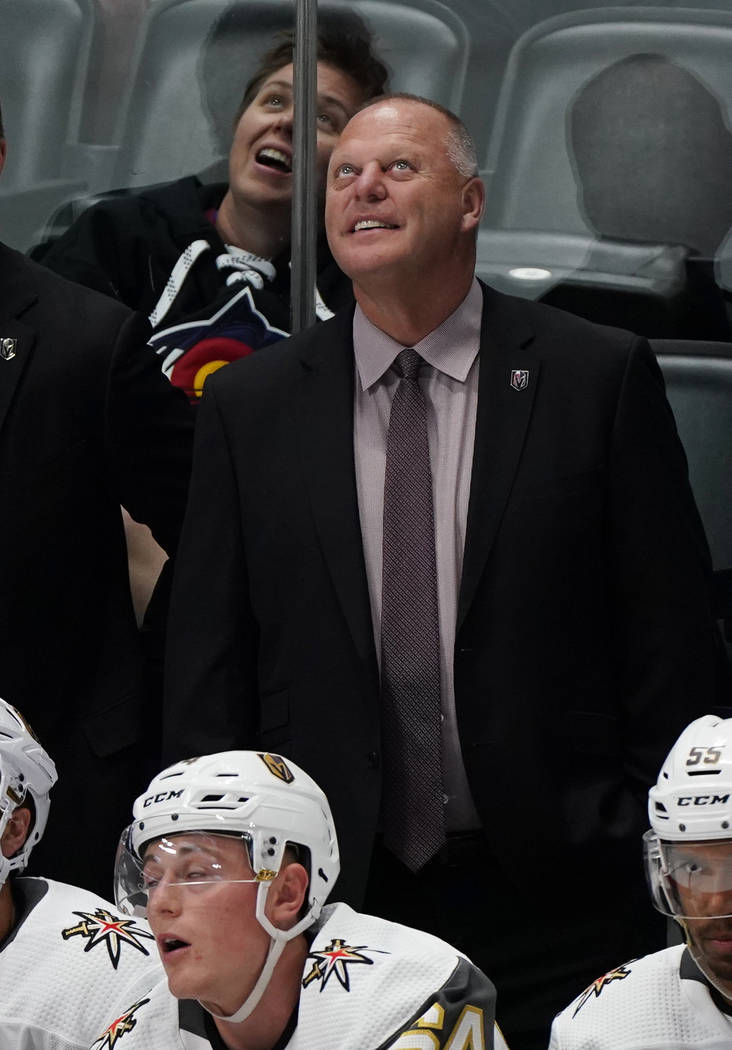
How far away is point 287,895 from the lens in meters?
3.23

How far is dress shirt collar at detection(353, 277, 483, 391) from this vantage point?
12.6ft

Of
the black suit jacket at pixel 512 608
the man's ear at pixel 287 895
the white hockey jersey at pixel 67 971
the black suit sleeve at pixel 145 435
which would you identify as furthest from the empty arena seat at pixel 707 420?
the white hockey jersey at pixel 67 971

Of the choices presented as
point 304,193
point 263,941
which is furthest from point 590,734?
point 304,193

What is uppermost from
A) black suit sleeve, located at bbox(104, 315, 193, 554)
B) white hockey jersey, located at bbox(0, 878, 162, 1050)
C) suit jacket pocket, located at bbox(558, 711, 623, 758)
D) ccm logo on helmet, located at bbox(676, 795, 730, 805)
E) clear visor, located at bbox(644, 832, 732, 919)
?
black suit sleeve, located at bbox(104, 315, 193, 554)

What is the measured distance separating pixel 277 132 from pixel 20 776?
169 cm

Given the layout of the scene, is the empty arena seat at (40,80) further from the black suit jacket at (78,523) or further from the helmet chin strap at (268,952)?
the helmet chin strap at (268,952)

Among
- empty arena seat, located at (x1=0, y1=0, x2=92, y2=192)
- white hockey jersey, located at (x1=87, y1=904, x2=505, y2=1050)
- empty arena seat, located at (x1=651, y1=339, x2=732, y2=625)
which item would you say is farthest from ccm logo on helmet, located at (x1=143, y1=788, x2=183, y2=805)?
empty arena seat, located at (x1=0, y1=0, x2=92, y2=192)

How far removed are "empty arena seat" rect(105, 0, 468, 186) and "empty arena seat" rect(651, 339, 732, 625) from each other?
783 millimetres

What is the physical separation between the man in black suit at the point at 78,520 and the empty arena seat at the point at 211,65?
681mm

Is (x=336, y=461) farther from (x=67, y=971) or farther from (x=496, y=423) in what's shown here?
(x=67, y=971)

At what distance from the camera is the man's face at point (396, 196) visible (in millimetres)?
3820

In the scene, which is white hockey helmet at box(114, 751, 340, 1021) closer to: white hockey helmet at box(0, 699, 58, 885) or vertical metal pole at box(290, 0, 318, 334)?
white hockey helmet at box(0, 699, 58, 885)

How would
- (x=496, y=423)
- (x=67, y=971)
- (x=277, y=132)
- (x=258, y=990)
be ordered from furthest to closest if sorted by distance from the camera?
(x=277, y=132), (x=496, y=423), (x=67, y=971), (x=258, y=990)

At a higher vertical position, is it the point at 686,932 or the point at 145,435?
the point at 145,435
